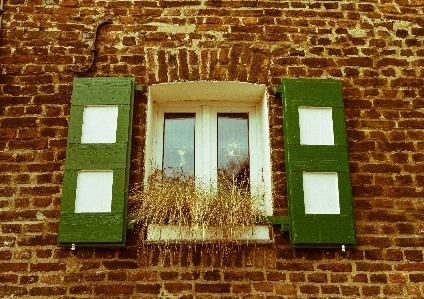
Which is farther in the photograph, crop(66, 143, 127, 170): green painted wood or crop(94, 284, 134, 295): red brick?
crop(66, 143, 127, 170): green painted wood

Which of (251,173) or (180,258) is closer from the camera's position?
(180,258)

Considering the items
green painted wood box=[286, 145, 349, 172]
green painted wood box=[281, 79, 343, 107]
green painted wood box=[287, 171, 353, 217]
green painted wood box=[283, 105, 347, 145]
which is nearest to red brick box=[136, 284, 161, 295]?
green painted wood box=[287, 171, 353, 217]

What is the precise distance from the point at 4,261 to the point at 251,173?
79.2 inches

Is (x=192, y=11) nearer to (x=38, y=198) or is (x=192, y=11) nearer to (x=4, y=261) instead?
A: (x=38, y=198)

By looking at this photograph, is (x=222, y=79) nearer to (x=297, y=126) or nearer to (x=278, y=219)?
(x=297, y=126)

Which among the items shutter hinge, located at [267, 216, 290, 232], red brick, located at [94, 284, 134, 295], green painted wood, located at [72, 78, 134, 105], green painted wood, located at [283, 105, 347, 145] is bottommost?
red brick, located at [94, 284, 134, 295]

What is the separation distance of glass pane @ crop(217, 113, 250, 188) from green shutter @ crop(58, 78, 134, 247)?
82 cm

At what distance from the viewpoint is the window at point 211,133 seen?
380 centimetres

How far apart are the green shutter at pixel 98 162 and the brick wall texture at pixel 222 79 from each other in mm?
132

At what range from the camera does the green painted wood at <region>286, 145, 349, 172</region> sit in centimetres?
348

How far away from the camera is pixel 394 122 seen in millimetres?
3777

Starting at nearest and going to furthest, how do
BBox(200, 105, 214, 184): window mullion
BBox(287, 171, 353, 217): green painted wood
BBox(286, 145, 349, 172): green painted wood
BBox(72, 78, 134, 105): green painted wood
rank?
BBox(287, 171, 353, 217): green painted wood → BBox(286, 145, 349, 172): green painted wood → BBox(72, 78, 134, 105): green painted wood → BBox(200, 105, 214, 184): window mullion

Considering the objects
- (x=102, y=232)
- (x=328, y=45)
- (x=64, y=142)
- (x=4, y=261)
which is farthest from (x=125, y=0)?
(x=4, y=261)

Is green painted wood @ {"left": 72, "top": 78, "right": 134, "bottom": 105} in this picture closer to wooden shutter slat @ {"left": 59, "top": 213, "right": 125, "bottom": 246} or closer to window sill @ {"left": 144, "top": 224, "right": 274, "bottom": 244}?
wooden shutter slat @ {"left": 59, "top": 213, "right": 125, "bottom": 246}
